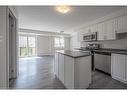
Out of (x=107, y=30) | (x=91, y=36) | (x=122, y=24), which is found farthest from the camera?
(x=91, y=36)

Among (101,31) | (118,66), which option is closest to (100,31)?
(101,31)

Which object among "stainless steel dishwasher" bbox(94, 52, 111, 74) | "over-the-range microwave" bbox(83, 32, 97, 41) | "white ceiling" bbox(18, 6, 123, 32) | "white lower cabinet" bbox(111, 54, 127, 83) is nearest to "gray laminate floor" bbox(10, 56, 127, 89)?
"white lower cabinet" bbox(111, 54, 127, 83)

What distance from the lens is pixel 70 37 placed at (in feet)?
32.6

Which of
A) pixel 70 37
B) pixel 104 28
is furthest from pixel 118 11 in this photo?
pixel 70 37

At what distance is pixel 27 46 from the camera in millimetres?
9086

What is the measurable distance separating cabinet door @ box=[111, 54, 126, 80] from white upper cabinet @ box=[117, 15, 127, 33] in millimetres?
977

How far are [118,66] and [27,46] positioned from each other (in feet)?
26.6

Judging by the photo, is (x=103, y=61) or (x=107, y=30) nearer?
(x=103, y=61)

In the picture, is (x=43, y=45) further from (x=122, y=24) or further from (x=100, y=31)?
(x=122, y=24)

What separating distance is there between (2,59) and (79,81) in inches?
70.5

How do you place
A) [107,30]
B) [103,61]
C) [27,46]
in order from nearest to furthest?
[103,61] < [107,30] < [27,46]

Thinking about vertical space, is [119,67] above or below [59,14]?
below

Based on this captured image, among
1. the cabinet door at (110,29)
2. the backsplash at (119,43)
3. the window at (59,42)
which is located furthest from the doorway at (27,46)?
the cabinet door at (110,29)

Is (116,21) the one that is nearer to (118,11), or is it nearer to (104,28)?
(118,11)
